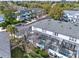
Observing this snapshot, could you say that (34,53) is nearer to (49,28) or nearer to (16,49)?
(16,49)

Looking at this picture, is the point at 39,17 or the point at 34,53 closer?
the point at 34,53

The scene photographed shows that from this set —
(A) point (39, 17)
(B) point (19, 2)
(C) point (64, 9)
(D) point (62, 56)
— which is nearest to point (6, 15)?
(B) point (19, 2)

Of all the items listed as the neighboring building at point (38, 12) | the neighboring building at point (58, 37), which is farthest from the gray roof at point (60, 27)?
the neighboring building at point (38, 12)

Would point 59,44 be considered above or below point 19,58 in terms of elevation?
above

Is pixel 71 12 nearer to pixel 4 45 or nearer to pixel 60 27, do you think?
pixel 60 27

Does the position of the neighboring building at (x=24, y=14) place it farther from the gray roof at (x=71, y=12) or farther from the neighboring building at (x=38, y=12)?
the gray roof at (x=71, y=12)

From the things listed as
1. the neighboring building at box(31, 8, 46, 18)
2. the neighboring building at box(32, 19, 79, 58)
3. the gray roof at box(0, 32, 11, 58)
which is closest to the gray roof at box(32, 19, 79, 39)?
the neighboring building at box(32, 19, 79, 58)

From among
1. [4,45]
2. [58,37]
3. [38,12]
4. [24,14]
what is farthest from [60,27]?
[4,45]

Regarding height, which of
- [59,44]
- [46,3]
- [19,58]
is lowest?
[19,58]
